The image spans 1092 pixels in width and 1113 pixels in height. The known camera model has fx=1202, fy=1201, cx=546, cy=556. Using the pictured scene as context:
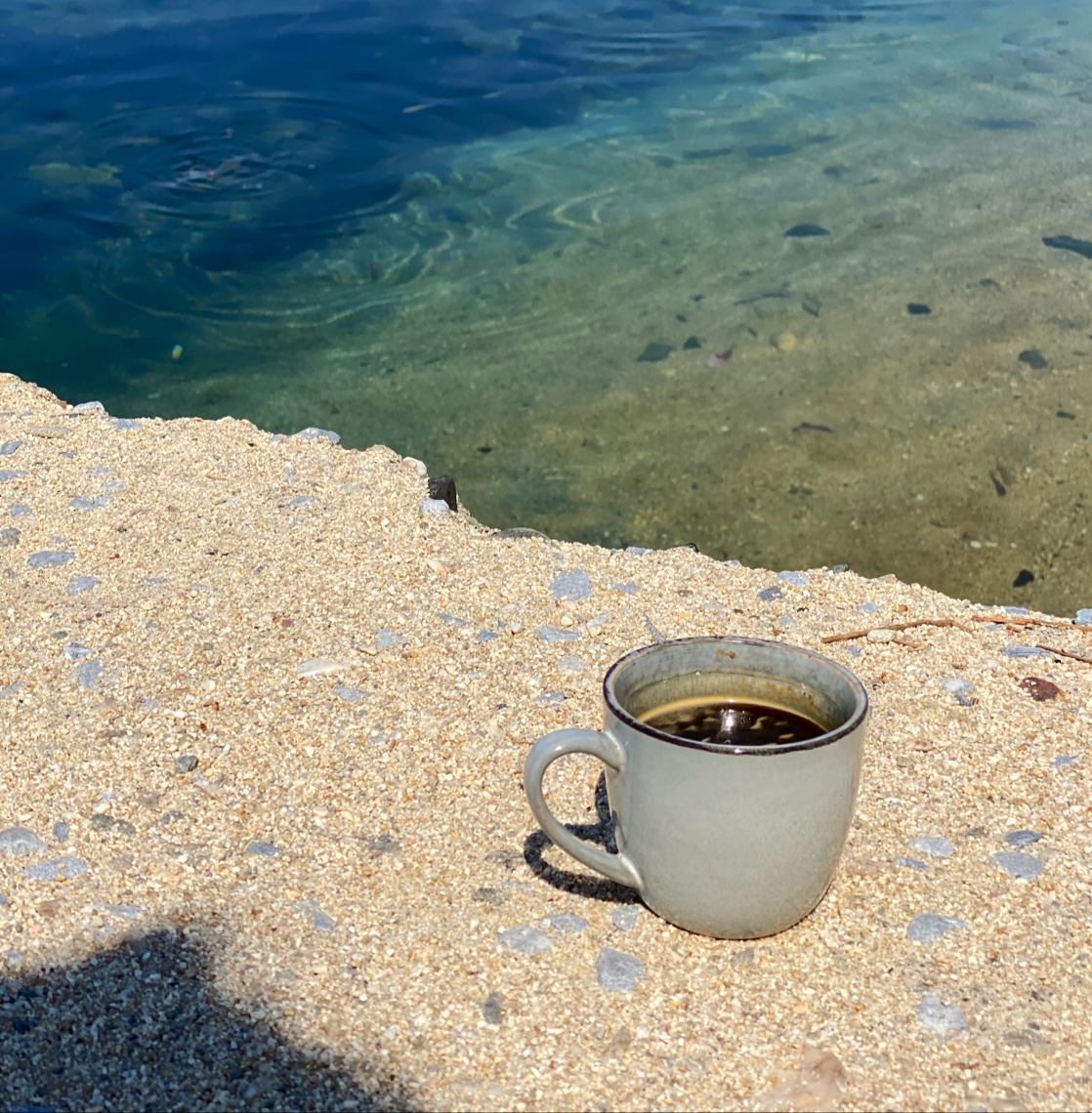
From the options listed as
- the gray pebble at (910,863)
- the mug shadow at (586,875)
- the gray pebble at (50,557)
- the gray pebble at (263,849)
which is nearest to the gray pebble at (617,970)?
the mug shadow at (586,875)

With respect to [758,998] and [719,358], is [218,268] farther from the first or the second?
[758,998]

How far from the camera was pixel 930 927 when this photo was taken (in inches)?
83.8

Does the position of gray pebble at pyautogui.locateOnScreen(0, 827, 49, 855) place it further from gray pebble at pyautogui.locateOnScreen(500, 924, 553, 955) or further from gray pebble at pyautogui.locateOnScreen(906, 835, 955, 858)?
gray pebble at pyautogui.locateOnScreen(906, 835, 955, 858)

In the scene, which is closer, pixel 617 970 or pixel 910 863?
pixel 617 970

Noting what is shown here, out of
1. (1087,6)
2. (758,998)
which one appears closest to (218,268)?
(758,998)

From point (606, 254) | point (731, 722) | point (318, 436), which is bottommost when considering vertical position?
point (606, 254)

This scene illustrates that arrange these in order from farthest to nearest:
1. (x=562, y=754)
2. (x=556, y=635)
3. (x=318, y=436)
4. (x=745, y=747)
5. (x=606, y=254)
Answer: (x=606, y=254) < (x=318, y=436) < (x=556, y=635) < (x=562, y=754) < (x=745, y=747)

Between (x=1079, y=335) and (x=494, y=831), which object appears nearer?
(x=494, y=831)

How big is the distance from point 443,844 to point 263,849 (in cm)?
35

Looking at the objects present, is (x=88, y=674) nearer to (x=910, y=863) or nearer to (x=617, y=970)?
(x=617, y=970)

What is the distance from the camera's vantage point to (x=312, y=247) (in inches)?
314

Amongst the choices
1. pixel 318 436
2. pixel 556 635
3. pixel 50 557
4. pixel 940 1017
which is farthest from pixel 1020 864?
pixel 318 436

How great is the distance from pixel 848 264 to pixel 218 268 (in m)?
4.02

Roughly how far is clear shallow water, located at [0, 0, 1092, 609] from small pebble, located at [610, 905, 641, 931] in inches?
124
